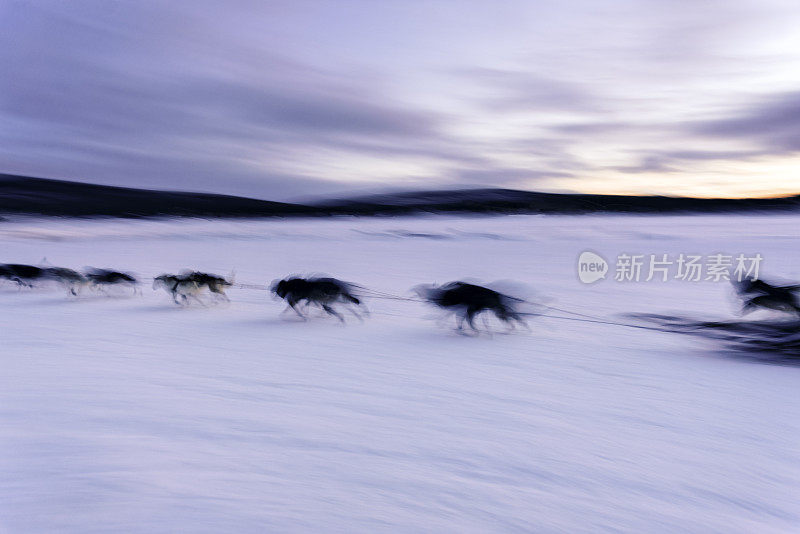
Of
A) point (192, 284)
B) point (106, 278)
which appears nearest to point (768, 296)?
point (192, 284)

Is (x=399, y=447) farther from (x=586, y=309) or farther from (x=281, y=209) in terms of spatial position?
(x=586, y=309)

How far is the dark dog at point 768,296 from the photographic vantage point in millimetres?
1248

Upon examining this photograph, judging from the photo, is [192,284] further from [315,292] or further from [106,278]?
[315,292]

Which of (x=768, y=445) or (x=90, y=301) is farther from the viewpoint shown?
(x=90, y=301)

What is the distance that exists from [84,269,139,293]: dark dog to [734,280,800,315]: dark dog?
1708 mm

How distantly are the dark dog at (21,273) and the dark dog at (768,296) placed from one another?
1.90m

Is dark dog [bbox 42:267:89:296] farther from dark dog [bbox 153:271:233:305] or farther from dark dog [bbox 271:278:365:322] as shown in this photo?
dark dog [bbox 271:278:365:322]

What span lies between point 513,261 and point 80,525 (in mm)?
2005

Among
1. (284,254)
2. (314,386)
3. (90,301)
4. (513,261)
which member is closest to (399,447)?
(314,386)

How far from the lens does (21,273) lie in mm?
1510

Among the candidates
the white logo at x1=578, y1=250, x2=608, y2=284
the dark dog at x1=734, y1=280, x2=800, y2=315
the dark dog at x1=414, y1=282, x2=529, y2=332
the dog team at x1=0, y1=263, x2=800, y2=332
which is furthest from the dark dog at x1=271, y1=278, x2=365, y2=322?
the dark dog at x1=734, y1=280, x2=800, y2=315

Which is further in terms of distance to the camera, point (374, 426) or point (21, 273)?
point (21, 273)

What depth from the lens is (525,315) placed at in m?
1.39

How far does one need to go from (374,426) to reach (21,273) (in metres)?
1.32
